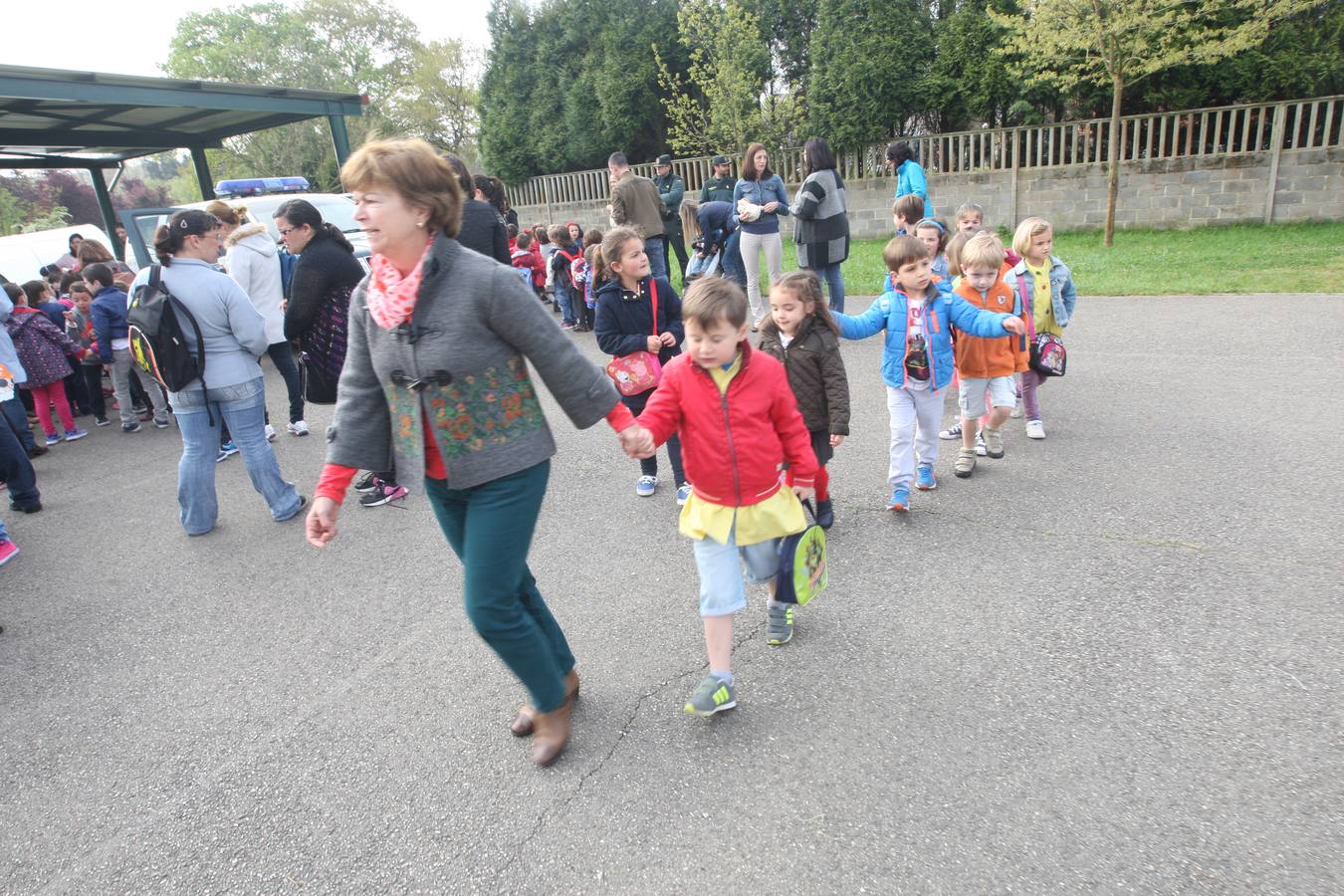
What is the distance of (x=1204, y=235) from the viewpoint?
13.4 meters

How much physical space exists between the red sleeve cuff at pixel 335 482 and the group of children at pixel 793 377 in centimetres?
99

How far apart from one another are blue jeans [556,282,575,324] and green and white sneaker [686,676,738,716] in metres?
9.09

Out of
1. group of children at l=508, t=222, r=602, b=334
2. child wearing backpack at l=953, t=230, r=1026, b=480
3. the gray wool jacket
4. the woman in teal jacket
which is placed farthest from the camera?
group of children at l=508, t=222, r=602, b=334

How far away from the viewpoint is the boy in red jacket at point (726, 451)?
2867 millimetres

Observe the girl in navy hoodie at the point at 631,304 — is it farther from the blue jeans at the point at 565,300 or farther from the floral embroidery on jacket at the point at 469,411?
the blue jeans at the point at 565,300

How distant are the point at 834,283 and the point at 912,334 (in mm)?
4239

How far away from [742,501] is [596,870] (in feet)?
4.20

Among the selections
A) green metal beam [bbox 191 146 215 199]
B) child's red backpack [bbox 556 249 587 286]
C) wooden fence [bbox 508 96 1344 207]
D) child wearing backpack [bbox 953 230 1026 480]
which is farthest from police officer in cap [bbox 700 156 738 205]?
green metal beam [bbox 191 146 215 199]

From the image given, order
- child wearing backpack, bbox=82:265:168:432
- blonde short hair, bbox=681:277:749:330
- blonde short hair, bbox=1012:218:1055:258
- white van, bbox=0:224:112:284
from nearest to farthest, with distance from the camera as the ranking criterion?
blonde short hair, bbox=681:277:749:330 → blonde short hair, bbox=1012:218:1055:258 → child wearing backpack, bbox=82:265:168:432 → white van, bbox=0:224:112:284

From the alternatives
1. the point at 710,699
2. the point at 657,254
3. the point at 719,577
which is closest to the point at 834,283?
the point at 657,254

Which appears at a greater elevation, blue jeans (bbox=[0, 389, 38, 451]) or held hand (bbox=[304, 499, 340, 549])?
held hand (bbox=[304, 499, 340, 549])

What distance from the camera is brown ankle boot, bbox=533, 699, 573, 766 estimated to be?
110 inches

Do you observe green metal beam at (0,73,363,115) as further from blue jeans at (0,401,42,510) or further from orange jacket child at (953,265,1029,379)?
orange jacket child at (953,265,1029,379)

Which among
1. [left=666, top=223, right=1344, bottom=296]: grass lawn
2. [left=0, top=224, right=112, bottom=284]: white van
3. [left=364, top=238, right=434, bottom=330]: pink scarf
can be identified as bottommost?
[left=666, top=223, right=1344, bottom=296]: grass lawn
